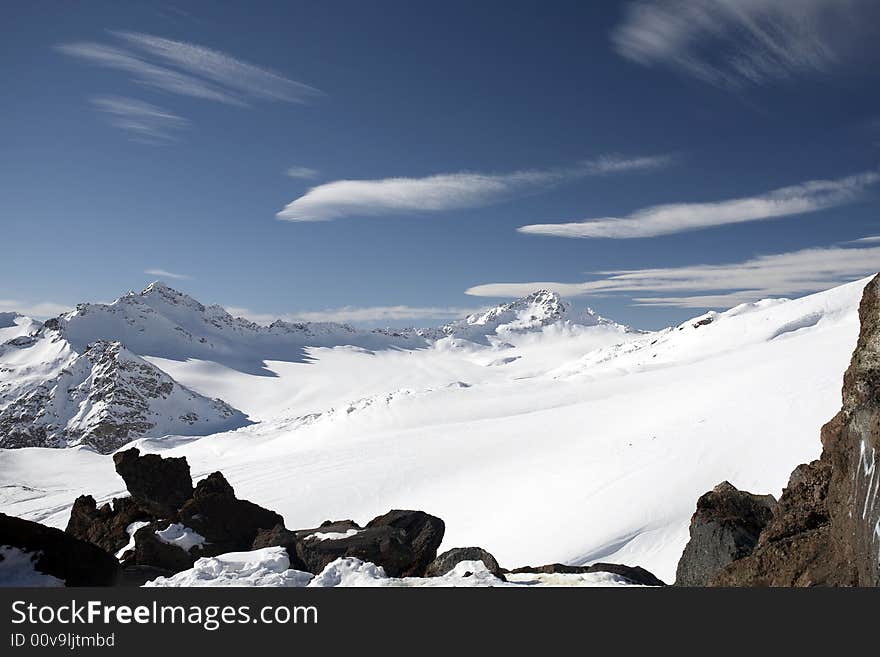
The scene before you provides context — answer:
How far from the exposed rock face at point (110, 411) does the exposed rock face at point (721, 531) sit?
570 ft

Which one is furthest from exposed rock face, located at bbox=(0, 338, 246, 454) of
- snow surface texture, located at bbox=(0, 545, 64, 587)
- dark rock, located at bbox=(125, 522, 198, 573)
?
snow surface texture, located at bbox=(0, 545, 64, 587)

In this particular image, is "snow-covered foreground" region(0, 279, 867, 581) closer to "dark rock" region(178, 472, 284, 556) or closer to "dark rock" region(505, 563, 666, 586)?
"dark rock" region(505, 563, 666, 586)

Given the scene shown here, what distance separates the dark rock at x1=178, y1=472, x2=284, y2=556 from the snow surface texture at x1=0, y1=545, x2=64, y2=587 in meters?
5.13

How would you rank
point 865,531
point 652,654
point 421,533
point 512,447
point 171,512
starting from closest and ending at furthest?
point 652,654, point 865,531, point 421,533, point 171,512, point 512,447

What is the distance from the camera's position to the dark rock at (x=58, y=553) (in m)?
7.96

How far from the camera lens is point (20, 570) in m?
7.77

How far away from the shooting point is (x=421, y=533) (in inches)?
478

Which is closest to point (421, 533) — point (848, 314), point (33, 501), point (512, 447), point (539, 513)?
point (539, 513)

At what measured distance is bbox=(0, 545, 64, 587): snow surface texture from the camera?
7617 mm

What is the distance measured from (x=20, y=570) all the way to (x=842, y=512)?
10977mm

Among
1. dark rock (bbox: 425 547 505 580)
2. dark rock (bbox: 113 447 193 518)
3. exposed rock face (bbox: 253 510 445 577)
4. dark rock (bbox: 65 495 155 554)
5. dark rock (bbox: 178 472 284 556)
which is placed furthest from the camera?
dark rock (bbox: 113 447 193 518)

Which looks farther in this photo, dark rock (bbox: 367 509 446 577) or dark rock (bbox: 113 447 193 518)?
dark rock (bbox: 113 447 193 518)

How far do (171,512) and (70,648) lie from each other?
12275 millimetres

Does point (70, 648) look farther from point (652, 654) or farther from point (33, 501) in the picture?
point (33, 501)
